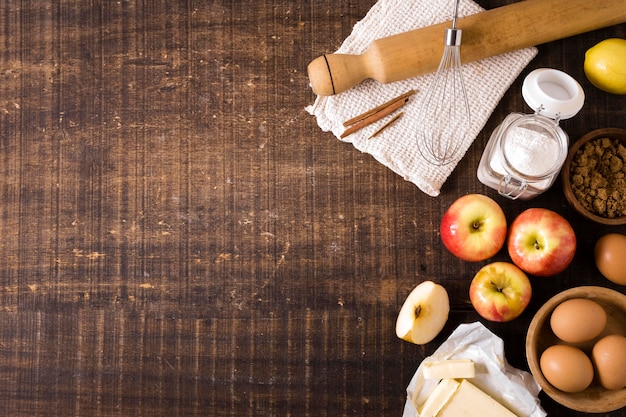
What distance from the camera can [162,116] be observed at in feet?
2.81

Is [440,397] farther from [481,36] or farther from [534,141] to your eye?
Result: [481,36]

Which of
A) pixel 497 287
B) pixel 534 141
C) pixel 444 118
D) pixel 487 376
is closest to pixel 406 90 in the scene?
pixel 444 118

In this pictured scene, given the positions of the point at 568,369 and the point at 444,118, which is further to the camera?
Answer: the point at 444,118

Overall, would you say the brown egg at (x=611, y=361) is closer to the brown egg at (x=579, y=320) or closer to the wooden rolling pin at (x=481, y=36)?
the brown egg at (x=579, y=320)

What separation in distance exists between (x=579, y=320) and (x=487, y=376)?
0.15m

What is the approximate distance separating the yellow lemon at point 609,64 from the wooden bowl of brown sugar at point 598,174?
→ 7 cm

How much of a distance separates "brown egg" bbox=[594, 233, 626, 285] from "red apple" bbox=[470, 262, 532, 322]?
0.10 metres

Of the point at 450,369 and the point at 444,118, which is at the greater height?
the point at 444,118

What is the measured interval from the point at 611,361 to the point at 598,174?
0.23 m

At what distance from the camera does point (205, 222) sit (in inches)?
33.4

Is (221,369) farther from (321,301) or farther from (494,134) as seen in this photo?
(494,134)

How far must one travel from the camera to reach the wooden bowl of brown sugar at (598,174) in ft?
2.54

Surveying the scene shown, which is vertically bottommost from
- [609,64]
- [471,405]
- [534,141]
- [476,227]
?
[471,405]

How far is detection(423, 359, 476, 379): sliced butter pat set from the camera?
2.56 ft
